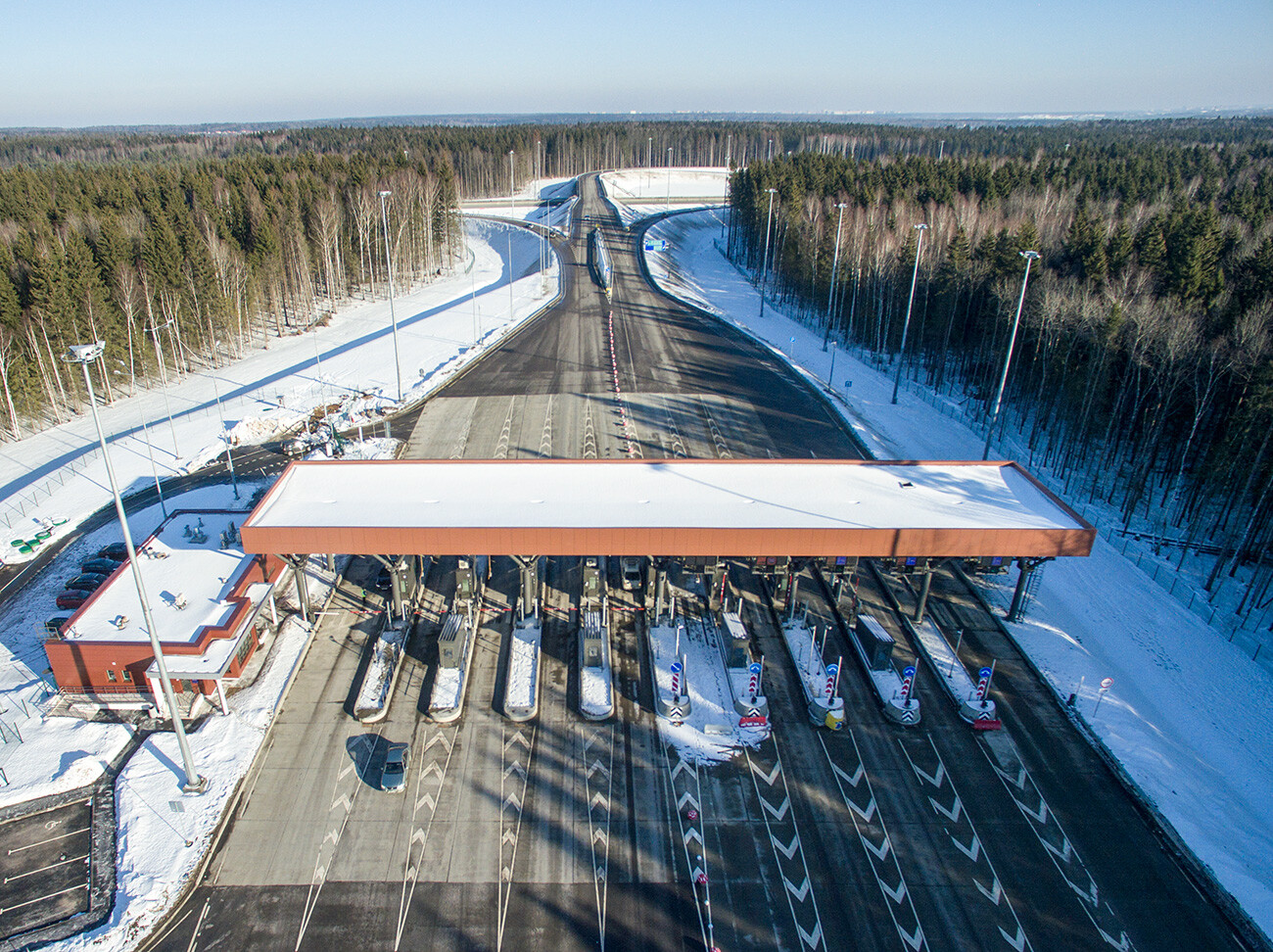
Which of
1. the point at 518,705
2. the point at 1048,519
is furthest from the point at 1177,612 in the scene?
the point at 518,705

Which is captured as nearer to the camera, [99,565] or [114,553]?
[99,565]

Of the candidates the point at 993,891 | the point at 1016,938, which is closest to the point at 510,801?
the point at 993,891

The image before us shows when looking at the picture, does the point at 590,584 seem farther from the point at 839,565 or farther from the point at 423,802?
the point at 423,802

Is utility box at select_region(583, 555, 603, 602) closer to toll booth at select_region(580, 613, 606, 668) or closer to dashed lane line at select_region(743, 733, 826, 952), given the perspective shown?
toll booth at select_region(580, 613, 606, 668)

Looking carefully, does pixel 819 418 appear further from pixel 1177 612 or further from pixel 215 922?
pixel 215 922

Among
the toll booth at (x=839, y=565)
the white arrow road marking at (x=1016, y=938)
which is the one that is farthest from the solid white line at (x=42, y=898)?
the toll booth at (x=839, y=565)
